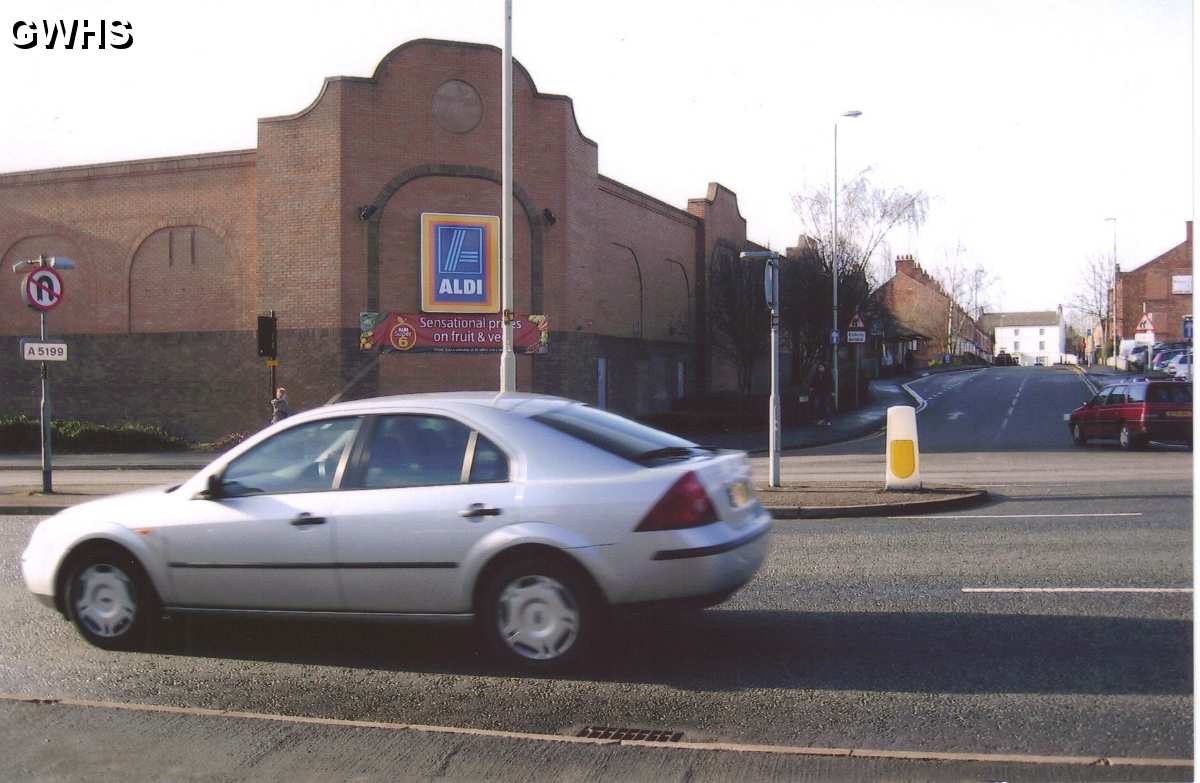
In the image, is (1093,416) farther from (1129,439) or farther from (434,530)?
(434,530)

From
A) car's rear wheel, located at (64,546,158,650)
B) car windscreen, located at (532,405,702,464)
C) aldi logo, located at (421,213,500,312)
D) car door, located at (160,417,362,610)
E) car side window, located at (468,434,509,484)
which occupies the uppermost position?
aldi logo, located at (421,213,500,312)

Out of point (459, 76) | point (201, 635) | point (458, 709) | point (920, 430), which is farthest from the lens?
point (920, 430)

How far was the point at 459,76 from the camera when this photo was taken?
28203mm

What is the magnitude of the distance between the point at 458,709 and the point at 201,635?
2361 millimetres

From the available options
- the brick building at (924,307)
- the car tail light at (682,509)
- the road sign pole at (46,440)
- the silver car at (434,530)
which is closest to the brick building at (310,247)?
the road sign pole at (46,440)

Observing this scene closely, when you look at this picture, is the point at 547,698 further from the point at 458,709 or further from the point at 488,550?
the point at 488,550

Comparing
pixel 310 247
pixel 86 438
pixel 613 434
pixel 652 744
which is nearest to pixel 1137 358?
pixel 310 247

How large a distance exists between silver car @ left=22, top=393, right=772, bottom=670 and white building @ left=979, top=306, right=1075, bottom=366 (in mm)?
164754

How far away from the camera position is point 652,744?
4473 mm

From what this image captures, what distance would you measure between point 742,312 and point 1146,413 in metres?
15.3

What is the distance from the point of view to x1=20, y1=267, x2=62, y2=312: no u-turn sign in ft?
51.5

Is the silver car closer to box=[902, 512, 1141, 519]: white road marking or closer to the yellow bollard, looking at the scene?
box=[902, 512, 1141, 519]: white road marking

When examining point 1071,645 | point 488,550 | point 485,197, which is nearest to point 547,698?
point 488,550

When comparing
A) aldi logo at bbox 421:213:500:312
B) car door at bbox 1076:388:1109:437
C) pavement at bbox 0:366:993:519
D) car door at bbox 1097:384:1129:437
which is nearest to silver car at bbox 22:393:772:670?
pavement at bbox 0:366:993:519
